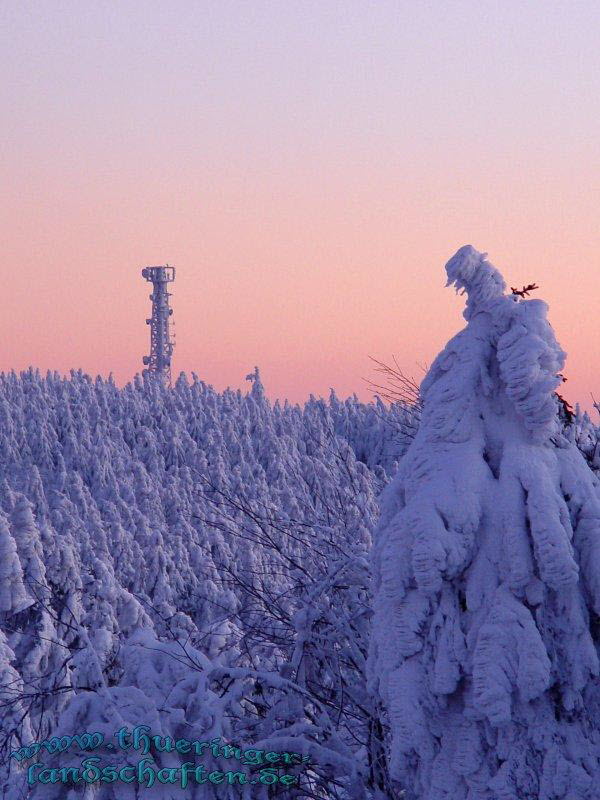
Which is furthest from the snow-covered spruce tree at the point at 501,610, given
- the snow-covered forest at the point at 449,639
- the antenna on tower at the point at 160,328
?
the antenna on tower at the point at 160,328

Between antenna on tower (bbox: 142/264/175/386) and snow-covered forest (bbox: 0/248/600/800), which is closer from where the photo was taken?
snow-covered forest (bbox: 0/248/600/800)

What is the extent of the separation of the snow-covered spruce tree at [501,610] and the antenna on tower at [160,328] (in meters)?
77.1

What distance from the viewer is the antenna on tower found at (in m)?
83.7

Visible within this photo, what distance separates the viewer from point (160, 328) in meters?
84.1

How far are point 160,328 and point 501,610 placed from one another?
262 feet

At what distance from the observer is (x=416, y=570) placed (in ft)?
17.1

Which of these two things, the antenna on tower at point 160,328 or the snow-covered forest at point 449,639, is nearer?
the snow-covered forest at point 449,639

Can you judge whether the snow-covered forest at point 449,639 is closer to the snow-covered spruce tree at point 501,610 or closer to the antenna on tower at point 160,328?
the snow-covered spruce tree at point 501,610

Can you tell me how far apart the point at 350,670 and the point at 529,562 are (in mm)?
3765

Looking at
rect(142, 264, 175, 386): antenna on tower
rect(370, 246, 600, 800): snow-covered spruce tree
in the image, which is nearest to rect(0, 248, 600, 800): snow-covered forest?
rect(370, 246, 600, 800): snow-covered spruce tree

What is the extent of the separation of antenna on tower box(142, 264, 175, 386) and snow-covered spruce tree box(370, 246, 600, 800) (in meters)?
77.1

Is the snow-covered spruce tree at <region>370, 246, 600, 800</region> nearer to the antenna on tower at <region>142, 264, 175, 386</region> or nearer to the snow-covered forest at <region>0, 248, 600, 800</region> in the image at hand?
the snow-covered forest at <region>0, 248, 600, 800</region>

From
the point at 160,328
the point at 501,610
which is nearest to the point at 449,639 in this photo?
the point at 501,610

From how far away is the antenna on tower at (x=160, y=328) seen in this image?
83.7 meters
